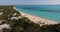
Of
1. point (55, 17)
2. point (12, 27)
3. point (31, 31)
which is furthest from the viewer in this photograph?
point (55, 17)

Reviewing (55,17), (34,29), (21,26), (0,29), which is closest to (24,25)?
(21,26)

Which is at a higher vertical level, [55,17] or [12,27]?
[12,27]

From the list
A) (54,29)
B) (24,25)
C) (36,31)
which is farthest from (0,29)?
(54,29)

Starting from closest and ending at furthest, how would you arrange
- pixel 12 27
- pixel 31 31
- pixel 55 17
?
pixel 31 31
pixel 12 27
pixel 55 17

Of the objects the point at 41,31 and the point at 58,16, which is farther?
the point at 58,16

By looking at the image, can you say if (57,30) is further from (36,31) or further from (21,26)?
(21,26)

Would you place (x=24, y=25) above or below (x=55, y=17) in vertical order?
above

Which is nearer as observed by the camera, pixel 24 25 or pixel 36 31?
pixel 36 31

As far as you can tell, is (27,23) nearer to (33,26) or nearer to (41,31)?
(33,26)
